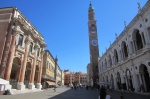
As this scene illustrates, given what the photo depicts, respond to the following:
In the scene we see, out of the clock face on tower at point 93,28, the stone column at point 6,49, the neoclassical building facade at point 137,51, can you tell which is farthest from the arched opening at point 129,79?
the clock face on tower at point 93,28

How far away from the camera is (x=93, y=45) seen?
61.5 metres

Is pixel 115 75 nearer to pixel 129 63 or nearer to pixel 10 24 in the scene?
pixel 129 63

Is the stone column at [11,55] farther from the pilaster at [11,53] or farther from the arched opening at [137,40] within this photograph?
the arched opening at [137,40]

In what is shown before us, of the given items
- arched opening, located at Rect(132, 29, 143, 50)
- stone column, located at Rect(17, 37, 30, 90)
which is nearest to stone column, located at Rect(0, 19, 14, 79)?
stone column, located at Rect(17, 37, 30, 90)

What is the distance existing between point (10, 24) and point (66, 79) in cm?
12289

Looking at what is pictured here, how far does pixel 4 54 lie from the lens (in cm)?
2123

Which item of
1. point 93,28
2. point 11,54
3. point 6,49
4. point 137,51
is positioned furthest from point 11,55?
point 93,28

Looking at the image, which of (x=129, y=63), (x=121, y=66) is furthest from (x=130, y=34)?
(x=121, y=66)

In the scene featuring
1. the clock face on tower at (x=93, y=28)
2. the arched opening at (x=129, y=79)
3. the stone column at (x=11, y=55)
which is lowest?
the arched opening at (x=129, y=79)

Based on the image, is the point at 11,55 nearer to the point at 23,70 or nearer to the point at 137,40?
the point at 23,70

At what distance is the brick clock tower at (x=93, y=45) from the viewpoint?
192ft

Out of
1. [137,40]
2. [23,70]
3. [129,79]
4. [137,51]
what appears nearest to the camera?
[137,51]

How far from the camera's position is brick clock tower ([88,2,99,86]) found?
58487 mm

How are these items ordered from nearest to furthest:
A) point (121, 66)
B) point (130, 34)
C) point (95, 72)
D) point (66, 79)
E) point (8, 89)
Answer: point (8, 89), point (130, 34), point (121, 66), point (95, 72), point (66, 79)
